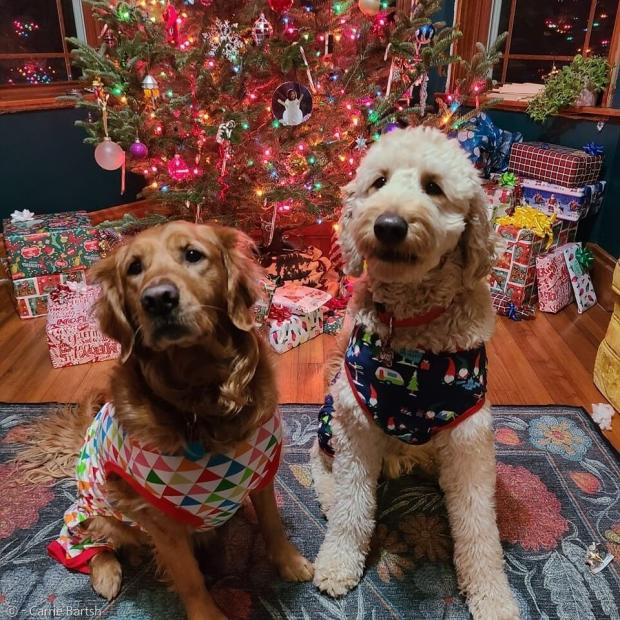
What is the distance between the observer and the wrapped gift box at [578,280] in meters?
3.03

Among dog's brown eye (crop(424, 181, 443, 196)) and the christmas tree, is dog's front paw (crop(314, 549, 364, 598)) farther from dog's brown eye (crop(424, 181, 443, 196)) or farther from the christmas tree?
the christmas tree

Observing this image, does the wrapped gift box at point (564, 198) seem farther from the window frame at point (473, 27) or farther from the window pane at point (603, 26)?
the window pane at point (603, 26)

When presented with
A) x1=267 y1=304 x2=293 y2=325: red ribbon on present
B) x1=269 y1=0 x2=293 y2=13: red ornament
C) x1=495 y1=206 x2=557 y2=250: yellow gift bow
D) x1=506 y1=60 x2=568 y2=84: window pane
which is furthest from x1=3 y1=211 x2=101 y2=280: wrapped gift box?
x1=506 y1=60 x2=568 y2=84: window pane

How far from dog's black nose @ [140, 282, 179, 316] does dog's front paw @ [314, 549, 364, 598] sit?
0.88 m

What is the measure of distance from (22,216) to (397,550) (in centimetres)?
262

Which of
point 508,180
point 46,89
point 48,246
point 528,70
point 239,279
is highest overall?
point 528,70

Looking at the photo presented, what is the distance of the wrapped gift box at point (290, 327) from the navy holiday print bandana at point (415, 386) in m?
1.21

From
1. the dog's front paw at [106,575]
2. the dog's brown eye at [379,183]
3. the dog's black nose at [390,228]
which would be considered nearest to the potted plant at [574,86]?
the dog's brown eye at [379,183]

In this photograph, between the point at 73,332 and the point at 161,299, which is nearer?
the point at 161,299

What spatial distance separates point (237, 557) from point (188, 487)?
0.51m

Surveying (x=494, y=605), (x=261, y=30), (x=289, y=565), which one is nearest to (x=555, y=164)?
(x=261, y=30)

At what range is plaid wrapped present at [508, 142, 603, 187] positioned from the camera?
2.95 m

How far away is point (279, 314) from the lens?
2.70 meters

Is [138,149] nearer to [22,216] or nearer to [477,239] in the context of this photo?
[22,216]
